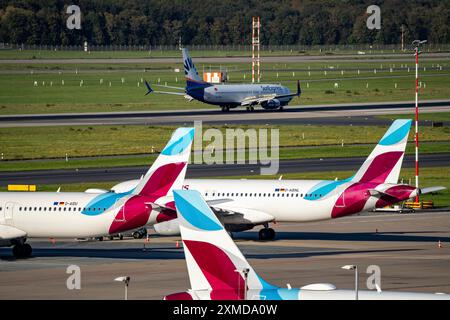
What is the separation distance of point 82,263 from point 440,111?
344 feet

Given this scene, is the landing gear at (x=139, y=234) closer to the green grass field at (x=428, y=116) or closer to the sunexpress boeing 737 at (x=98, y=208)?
the sunexpress boeing 737 at (x=98, y=208)

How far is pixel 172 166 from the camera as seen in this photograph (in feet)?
197

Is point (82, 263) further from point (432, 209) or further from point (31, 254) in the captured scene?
point (432, 209)

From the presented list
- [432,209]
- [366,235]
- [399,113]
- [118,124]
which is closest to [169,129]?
[118,124]

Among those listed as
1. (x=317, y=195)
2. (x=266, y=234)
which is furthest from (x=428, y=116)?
(x=317, y=195)

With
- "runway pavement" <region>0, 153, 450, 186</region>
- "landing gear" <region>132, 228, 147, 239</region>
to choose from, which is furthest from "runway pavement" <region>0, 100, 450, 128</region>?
"landing gear" <region>132, 228, 147, 239</region>

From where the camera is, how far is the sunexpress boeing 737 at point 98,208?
196 feet

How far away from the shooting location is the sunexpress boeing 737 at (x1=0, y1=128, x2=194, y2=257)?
59812 millimetres

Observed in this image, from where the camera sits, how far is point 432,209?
3295 inches

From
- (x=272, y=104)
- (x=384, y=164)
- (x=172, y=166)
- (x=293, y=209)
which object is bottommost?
(x=272, y=104)

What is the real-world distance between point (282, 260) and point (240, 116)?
95390mm

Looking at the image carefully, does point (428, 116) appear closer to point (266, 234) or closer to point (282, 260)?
point (266, 234)

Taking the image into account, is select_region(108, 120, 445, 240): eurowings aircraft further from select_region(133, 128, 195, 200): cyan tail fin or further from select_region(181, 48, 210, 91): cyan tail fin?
select_region(181, 48, 210, 91): cyan tail fin

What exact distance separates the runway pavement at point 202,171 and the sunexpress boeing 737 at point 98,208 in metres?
31.3
